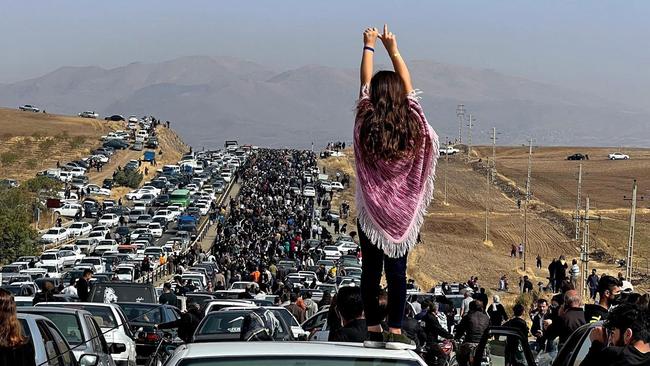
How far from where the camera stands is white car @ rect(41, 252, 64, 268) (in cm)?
6513

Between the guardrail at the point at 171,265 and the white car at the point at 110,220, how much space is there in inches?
222

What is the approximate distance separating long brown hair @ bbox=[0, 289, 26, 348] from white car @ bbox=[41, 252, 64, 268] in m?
57.1

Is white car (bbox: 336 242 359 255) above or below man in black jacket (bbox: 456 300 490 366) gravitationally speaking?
below

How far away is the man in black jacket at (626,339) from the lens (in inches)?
307

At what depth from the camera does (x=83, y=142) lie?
6762 inches

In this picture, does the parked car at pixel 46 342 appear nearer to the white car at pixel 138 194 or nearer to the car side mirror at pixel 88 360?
the car side mirror at pixel 88 360

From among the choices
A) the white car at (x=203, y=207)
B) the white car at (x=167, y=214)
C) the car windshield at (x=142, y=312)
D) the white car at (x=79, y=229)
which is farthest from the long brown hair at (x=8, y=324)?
the white car at (x=203, y=207)

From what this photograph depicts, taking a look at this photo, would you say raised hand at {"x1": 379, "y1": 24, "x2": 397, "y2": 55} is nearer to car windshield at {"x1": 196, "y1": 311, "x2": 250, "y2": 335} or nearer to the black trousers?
the black trousers

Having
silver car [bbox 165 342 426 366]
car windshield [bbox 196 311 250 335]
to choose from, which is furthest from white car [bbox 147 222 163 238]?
silver car [bbox 165 342 426 366]

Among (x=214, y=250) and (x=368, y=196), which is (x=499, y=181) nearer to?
(x=214, y=250)

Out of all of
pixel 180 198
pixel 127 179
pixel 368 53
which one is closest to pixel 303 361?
pixel 368 53

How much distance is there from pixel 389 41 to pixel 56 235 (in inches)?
3109

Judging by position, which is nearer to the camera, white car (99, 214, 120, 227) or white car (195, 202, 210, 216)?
white car (99, 214, 120, 227)

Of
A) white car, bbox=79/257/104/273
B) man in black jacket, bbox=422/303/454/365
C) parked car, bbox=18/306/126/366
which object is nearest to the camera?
parked car, bbox=18/306/126/366
